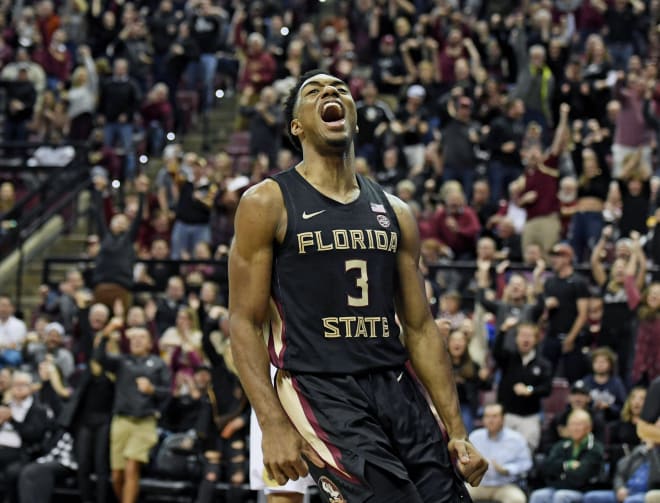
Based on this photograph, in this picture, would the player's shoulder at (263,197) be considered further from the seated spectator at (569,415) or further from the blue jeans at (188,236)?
the blue jeans at (188,236)

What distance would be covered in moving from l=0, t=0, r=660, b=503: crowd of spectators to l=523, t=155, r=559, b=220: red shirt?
2cm

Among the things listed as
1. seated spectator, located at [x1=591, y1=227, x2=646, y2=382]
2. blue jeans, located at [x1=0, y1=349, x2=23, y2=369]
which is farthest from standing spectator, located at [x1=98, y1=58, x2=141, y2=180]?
seated spectator, located at [x1=591, y1=227, x2=646, y2=382]

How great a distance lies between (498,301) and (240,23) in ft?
28.5

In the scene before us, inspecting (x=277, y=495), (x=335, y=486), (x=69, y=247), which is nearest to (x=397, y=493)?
(x=335, y=486)

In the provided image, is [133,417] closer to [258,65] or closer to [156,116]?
[258,65]

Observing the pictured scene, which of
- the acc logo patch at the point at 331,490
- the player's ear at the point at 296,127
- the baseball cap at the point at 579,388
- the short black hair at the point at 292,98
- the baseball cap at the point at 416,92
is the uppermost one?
the baseball cap at the point at 416,92

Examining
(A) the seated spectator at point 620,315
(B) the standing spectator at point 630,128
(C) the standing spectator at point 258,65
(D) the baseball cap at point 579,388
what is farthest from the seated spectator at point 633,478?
(C) the standing spectator at point 258,65

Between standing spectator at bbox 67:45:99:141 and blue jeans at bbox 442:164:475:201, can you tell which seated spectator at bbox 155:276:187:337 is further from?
standing spectator at bbox 67:45:99:141

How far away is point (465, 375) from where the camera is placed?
1242 centimetres

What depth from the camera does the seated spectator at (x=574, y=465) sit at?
1144 cm

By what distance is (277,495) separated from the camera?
5.74m

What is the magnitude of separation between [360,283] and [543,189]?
973 centimetres

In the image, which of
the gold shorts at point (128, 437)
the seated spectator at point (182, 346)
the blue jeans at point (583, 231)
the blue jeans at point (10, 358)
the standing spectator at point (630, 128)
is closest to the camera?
the gold shorts at point (128, 437)

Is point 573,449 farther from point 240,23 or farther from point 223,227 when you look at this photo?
point 240,23
